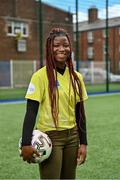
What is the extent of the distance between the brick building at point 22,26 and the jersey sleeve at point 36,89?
22887mm

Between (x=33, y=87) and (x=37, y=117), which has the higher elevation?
(x=33, y=87)

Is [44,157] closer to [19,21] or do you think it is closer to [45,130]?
[45,130]

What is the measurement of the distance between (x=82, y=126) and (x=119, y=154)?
256 cm

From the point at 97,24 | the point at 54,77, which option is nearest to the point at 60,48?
the point at 54,77

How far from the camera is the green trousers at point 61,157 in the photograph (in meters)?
2.55

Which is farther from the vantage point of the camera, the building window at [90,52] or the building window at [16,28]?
the building window at [90,52]

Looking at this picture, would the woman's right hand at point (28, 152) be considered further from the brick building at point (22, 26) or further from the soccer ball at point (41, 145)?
the brick building at point (22, 26)

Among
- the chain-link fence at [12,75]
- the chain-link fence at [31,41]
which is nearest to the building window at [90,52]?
the chain-link fence at [31,41]

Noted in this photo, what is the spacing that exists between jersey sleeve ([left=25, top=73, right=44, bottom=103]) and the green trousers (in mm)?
245

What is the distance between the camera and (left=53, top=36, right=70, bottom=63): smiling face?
2584mm

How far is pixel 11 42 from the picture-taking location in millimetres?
26062

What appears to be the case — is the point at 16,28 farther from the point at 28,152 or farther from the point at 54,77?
the point at 28,152

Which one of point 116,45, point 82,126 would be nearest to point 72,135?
point 82,126

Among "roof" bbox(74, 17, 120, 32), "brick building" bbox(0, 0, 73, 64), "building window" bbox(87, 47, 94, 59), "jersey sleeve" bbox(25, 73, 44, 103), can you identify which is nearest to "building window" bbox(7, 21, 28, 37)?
"brick building" bbox(0, 0, 73, 64)
